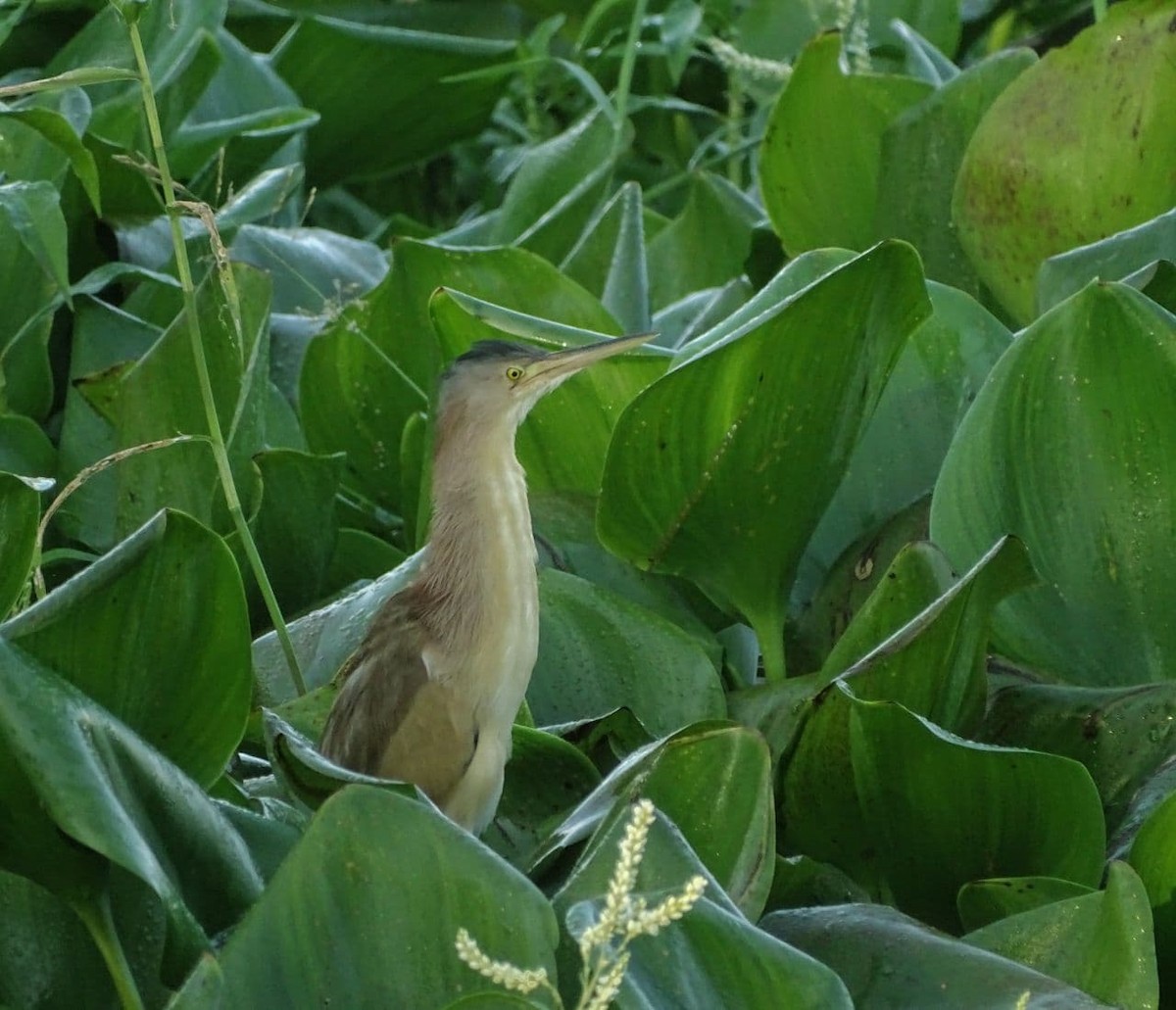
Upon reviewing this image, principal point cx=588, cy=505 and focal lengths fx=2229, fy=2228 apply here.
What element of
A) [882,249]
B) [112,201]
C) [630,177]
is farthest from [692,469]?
[630,177]

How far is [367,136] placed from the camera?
9.36ft

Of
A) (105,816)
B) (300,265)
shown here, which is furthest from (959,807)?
(300,265)

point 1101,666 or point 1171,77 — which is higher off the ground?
point 1171,77

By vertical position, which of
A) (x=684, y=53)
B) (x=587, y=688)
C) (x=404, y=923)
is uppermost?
(x=684, y=53)

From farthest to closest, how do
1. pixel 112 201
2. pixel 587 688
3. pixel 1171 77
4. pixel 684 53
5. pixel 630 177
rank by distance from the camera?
pixel 630 177
pixel 684 53
pixel 112 201
pixel 1171 77
pixel 587 688

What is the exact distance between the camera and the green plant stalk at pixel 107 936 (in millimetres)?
1134

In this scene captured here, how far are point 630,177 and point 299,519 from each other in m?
1.57

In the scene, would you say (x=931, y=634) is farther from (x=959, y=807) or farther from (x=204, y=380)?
(x=204, y=380)

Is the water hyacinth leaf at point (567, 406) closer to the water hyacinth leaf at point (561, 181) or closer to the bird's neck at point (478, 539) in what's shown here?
the bird's neck at point (478, 539)

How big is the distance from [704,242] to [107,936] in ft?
4.61

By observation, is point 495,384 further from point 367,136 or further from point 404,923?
point 367,136

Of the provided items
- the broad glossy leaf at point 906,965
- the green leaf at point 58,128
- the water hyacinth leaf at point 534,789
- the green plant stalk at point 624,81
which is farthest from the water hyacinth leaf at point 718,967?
the green plant stalk at point 624,81

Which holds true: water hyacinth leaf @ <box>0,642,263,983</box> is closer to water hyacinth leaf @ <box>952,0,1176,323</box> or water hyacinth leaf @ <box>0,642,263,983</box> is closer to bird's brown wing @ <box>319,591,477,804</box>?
bird's brown wing @ <box>319,591,477,804</box>

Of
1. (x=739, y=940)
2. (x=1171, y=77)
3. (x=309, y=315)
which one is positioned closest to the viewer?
(x=739, y=940)
